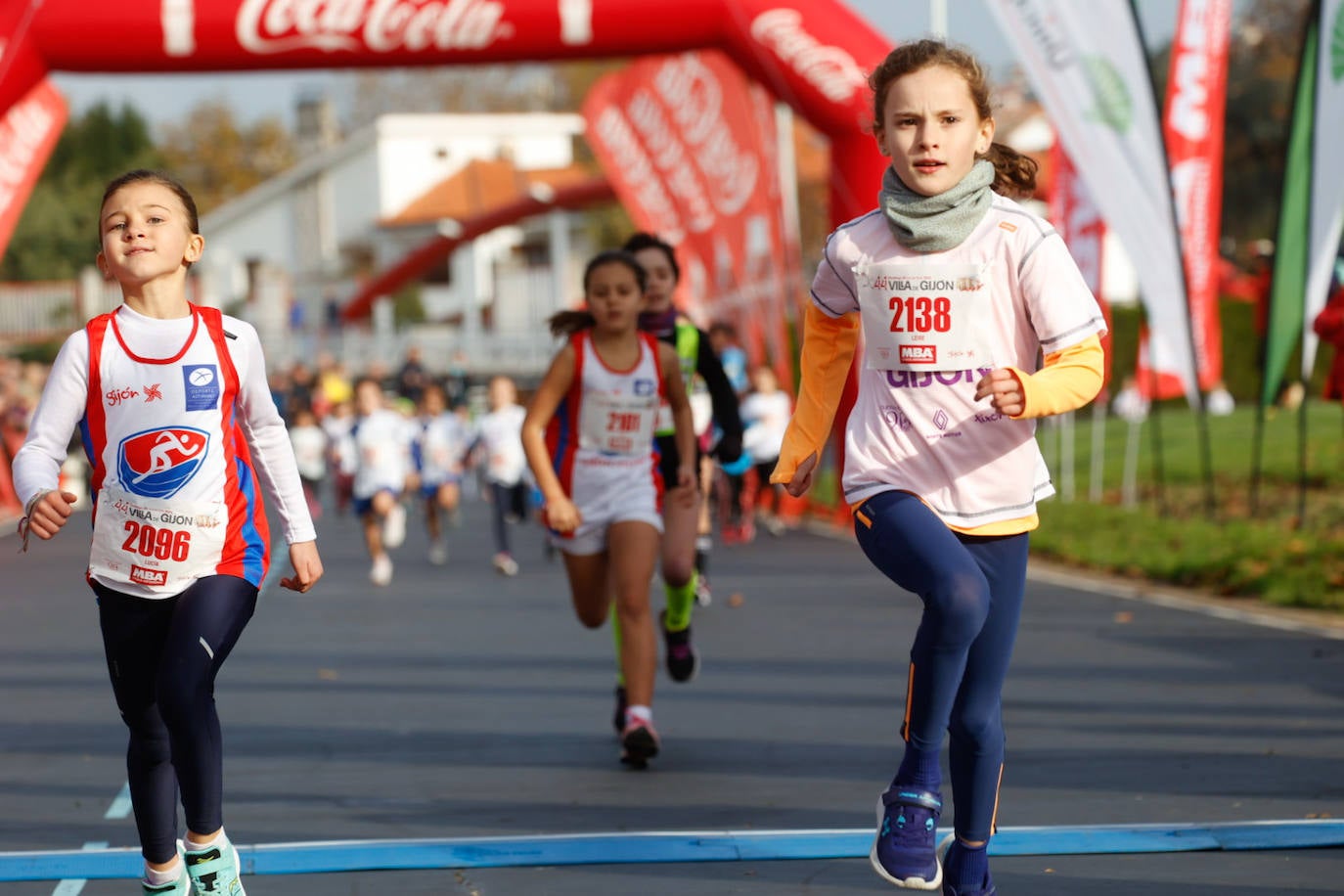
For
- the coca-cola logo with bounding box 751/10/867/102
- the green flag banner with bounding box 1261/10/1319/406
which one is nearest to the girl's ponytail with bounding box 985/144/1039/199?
the green flag banner with bounding box 1261/10/1319/406

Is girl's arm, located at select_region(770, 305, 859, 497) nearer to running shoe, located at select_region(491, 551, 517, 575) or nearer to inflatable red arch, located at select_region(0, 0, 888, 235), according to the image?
running shoe, located at select_region(491, 551, 517, 575)

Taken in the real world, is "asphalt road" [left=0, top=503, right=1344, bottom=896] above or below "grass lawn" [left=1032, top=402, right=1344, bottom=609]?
above

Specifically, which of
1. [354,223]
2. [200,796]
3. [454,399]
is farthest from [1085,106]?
[354,223]

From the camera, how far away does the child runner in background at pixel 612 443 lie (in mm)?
6996

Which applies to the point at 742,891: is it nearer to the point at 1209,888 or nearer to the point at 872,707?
the point at 1209,888

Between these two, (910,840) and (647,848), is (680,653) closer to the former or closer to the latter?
(647,848)

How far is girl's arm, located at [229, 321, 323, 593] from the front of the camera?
14.9 feet

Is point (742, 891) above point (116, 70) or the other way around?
the other way around

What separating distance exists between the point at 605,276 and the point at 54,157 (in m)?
79.7

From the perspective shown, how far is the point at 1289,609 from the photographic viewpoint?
1144 centimetres

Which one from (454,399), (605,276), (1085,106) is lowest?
(454,399)

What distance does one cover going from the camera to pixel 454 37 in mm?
17781

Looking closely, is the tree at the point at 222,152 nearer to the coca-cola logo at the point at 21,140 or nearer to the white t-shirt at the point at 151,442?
the coca-cola logo at the point at 21,140

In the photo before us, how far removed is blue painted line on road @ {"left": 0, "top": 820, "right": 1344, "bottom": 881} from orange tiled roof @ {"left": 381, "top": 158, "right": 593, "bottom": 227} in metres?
76.6
